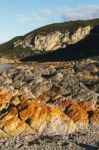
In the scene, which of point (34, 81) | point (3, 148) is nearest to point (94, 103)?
point (34, 81)

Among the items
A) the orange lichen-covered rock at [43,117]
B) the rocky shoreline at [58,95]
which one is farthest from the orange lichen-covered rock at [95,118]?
the orange lichen-covered rock at [43,117]

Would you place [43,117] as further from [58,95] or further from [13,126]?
[58,95]

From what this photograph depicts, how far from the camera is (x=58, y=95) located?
221 feet

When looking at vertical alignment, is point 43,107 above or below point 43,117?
above

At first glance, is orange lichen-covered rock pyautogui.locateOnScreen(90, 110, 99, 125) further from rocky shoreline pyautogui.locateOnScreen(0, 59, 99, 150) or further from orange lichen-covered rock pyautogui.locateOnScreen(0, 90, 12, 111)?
orange lichen-covered rock pyautogui.locateOnScreen(0, 90, 12, 111)

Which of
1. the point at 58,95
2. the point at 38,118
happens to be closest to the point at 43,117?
→ the point at 38,118

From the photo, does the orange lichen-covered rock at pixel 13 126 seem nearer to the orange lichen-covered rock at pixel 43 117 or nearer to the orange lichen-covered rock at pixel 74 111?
the orange lichen-covered rock at pixel 43 117

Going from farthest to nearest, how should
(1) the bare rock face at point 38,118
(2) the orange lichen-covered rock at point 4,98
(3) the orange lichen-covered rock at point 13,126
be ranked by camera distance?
(2) the orange lichen-covered rock at point 4,98, (1) the bare rock face at point 38,118, (3) the orange lichen-covered rock at point 13,126

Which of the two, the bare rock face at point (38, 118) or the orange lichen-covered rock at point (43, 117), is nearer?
the bare rock face at point (38, 118)

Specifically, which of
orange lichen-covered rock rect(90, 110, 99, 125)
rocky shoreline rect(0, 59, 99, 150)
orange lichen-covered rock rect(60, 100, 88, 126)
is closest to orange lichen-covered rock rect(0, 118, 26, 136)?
rocky shoreline rect(0, 59, 99, 150)

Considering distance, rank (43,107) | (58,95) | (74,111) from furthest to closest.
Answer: (58,95), (74,111), (43,107)

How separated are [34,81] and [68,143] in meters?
28.7

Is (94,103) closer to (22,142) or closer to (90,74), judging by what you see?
(22,142)

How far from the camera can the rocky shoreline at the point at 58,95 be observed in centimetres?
4725
